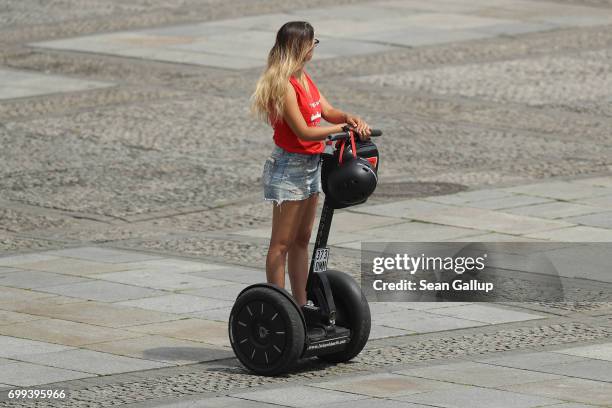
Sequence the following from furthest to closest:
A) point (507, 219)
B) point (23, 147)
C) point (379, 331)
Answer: point (23, 147) < point (507, 219) < point (379, 331)

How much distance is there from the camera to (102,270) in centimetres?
1154

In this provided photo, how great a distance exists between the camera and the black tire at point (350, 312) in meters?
8.90

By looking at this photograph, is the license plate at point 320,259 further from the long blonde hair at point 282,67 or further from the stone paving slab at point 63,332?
the stone paving slab at point 63,332

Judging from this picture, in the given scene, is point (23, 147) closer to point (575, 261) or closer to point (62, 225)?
point (62, 225)

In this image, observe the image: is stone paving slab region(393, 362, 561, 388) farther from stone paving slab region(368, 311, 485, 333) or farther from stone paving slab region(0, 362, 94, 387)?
stone paving slab region(0, 362, 94, 387)

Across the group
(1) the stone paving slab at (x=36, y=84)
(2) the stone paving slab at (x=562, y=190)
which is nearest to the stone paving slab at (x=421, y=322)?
(2) the stone paving slab at (x=562, y=190)

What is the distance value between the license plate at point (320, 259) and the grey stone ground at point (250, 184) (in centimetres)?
62

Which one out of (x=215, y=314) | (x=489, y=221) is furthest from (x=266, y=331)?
(x=489, y=221)

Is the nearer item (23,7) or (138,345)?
(138,345)

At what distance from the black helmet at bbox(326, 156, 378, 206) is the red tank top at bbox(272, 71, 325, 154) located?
0.25 metres

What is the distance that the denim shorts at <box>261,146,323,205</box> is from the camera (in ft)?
28.7

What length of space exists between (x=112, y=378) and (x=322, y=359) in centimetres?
132

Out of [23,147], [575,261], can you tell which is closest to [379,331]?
[575,261]

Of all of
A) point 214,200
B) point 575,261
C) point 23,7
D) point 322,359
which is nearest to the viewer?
point 322,359
